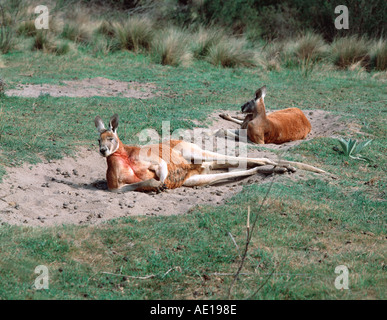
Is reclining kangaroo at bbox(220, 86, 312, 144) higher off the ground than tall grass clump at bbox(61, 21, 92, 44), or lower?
lower

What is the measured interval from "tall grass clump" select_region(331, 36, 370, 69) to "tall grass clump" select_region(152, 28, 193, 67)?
12.5 feet

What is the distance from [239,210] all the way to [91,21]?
12.3m

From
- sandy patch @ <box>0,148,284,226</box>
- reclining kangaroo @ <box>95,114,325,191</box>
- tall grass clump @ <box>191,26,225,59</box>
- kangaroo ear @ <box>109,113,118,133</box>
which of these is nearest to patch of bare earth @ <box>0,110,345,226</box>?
sandy patch @ <box>0,148,284,226</box>

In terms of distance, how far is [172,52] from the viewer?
12.8m

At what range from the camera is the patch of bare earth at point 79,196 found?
508cm

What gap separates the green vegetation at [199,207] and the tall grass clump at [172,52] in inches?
1.3

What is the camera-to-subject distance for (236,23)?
57.4 feet

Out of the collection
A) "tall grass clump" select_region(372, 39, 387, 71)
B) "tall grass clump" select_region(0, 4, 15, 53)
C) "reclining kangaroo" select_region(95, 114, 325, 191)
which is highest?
"tall grass clump" select_region(0, 4, 15, 53)

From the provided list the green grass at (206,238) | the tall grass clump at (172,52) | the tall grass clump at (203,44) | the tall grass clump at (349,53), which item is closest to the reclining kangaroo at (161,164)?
the green grass at (206,238)

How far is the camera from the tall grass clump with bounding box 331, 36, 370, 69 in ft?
45.0

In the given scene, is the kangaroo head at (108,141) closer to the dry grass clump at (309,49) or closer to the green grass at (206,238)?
the green grass at (206,238)

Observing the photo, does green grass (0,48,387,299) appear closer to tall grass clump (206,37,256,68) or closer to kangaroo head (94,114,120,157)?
kangaroo head (94,114,120,157)
